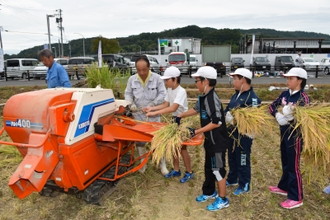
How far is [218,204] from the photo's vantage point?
335cm

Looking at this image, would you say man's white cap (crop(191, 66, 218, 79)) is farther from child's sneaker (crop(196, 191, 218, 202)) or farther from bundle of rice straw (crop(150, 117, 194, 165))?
child's sneaker (crop(196, 191, 218, 202))

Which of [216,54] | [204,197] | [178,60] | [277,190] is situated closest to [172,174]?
[204,197]

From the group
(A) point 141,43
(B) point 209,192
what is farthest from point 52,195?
(A) point 141,43

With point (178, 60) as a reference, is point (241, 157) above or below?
below

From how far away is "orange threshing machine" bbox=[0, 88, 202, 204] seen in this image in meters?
2.79

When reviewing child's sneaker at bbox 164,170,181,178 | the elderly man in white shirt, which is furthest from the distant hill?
child's sneaker at bbox 164,170,181,178

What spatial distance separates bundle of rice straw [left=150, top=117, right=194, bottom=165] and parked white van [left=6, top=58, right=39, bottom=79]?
2225cm

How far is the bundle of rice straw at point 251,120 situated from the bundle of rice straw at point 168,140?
64 centimetres

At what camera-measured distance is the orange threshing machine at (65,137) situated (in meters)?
2.79

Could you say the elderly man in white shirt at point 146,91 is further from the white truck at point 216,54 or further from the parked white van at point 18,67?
the parked white van at point 18,67

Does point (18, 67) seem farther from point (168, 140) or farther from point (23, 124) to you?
point (168, 140)

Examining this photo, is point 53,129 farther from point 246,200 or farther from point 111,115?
point 246,200

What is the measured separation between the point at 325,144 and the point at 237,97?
1101mm

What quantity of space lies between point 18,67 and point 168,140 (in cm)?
2394
